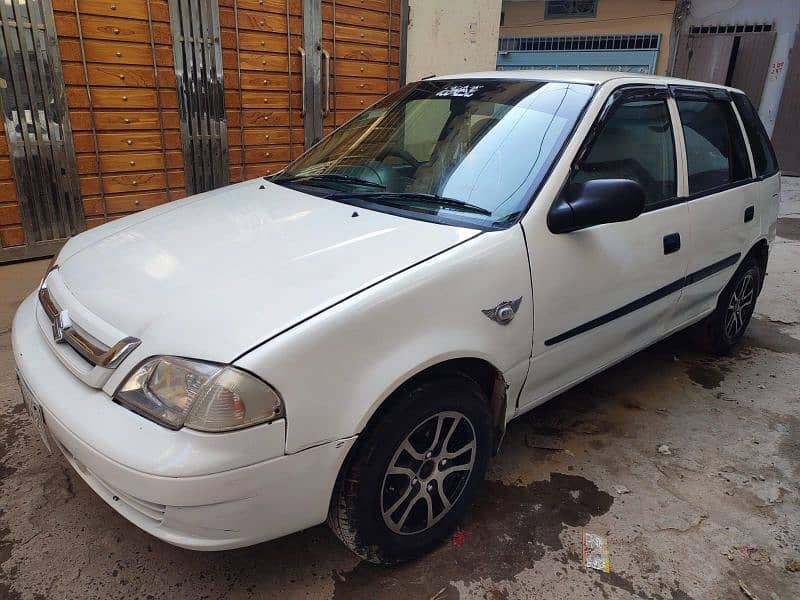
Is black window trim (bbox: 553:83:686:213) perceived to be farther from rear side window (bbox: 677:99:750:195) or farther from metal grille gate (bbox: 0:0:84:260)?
metal grille gate (bbox: 0:0:84:260)

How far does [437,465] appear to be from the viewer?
2092 mm

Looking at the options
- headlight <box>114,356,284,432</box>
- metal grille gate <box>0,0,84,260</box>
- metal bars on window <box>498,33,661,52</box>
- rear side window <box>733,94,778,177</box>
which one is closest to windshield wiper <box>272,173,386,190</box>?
headlight <box>114,356,284,432</box>

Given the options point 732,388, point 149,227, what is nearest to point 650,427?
→ point 732,388

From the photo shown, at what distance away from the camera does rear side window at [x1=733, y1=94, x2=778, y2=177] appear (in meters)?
3.65

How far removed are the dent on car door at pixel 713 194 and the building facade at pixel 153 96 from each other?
4.23 meters

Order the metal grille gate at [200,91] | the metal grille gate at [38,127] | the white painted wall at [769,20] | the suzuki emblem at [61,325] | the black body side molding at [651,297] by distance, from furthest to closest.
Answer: the white painted wall at [769,20] < the metal grille gate at [200,91] < the metal grille gate at [38,127] < the black body side molding at [651,297] < the suzuki emblem at [61,325]

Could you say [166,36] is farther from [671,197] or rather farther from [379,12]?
[671,197]

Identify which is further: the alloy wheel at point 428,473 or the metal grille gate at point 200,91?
the metal grille gate at point 200,91

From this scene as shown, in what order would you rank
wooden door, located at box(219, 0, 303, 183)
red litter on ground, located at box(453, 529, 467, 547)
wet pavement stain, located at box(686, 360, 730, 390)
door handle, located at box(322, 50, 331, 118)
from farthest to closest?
door handle, located at box(322, 50, 331, 118), wooden door, located at box(219, 0, 303, 183), wet pavement stain, located at box(686, 360, 730, 390), red litter on ground, located at box(453, 529, 467, 547)

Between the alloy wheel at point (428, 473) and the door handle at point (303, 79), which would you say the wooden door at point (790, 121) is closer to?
the door handle at point (303, 79)

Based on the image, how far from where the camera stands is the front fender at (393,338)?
1.63 m

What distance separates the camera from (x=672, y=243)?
9.33ft

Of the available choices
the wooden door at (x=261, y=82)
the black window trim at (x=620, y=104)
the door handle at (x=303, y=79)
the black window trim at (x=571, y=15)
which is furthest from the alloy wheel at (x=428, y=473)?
the black window trim at (x=571, y=15)

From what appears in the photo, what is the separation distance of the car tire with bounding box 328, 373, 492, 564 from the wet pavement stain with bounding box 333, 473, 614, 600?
8cm
